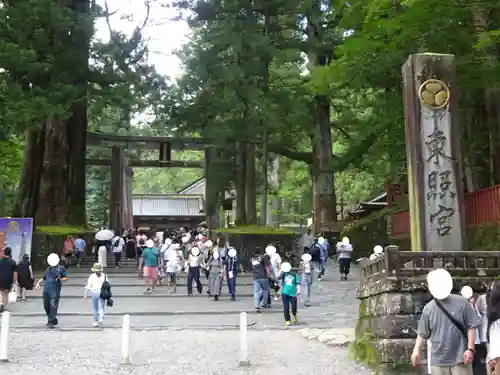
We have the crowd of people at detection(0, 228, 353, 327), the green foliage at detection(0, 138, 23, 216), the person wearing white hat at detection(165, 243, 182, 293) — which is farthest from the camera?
the green foliage at detection(0, 138, 23, 216)

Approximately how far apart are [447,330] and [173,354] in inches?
220

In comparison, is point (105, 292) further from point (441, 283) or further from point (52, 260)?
point (441, 283)

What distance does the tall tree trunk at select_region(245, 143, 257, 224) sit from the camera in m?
24.2

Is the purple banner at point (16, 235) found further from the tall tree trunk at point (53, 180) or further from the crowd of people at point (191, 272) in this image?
the tall tree trunk at point (53, 180)

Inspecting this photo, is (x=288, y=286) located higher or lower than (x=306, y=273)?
lower

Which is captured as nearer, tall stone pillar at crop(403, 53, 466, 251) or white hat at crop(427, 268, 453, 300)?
white hat at crop(427, 268, 453, 300)

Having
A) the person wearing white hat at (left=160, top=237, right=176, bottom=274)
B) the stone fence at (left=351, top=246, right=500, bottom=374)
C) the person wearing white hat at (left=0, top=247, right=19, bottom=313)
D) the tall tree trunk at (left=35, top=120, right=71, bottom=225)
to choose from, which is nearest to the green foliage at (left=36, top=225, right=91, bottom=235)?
the tall tree trunk at (left=35, top=120, right=71, bottom=225)

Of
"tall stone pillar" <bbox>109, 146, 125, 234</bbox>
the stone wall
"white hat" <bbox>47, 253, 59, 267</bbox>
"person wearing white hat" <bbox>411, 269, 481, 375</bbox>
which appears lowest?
"person wearing white hat" <bbox>411, 269, 481, 375</bbox>

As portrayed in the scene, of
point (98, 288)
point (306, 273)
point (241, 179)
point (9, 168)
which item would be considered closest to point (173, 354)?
point (98, 288)

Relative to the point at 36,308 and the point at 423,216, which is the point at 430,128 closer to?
the point at 423,216

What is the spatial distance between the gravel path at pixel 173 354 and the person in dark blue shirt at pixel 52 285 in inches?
24.0

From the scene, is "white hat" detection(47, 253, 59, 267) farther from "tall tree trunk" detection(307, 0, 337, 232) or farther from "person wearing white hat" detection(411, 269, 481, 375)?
"tall tree trunk" detection(307, 0, 337, 232)

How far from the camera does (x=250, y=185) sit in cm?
2411

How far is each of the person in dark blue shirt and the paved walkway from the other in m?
0.33
